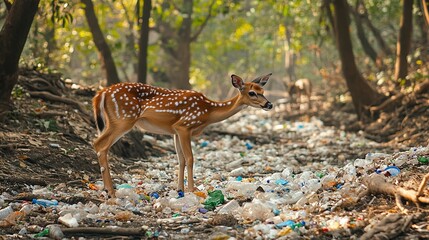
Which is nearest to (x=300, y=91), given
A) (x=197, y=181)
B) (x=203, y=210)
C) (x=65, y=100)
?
(x=65, y=100)

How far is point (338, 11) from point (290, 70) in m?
17.0

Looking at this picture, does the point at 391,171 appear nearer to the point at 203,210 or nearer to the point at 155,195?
the point at 203,210

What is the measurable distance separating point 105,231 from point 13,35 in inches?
182

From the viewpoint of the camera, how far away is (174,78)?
25.0m

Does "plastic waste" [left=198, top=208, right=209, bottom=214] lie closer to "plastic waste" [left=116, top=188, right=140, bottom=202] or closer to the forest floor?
the forest floor

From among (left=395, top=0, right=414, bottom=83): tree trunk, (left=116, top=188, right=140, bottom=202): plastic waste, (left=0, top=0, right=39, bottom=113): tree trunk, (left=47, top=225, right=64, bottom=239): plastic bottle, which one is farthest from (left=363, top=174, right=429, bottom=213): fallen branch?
(left=395, top=0, right=414, bottom=83): tree trunk

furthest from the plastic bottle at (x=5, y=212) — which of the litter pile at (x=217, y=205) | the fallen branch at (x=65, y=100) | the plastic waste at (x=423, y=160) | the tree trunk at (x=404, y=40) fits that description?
the tree trunk at (x=404, y=40)

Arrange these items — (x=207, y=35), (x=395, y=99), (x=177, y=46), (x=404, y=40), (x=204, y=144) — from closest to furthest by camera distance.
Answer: (x=204, y=144), (x=395, y=99), (x=404, y=40), (x=177, y=46), (x=207, y=35)

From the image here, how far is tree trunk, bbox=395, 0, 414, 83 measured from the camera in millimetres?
17844

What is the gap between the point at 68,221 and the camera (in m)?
6.83

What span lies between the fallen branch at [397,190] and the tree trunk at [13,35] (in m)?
5.22

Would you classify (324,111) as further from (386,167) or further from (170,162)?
(386,167)

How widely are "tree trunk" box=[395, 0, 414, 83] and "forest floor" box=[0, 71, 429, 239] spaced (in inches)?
90.8

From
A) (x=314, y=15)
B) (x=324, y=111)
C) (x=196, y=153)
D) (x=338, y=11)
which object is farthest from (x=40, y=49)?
(x=314, y=15)
